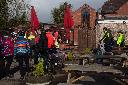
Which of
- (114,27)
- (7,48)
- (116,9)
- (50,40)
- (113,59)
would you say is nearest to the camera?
(7,48)

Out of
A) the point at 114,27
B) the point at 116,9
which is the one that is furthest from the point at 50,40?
the point at 116,9

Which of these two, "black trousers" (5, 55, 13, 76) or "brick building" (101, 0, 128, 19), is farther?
"brick building" (101, 0, 128, 19)

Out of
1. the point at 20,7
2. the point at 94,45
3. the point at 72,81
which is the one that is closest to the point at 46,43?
the point at 72,81

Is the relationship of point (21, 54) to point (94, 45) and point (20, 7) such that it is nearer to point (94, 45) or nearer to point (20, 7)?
point (20, 7)

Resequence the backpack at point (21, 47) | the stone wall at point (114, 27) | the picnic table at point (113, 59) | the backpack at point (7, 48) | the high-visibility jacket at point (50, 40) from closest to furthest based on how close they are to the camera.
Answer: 1. the backpack at point (21, 47)
2. the backpack at point (7, 48)
3. the picnic table at point (113, 59)
4. the high-visibility jacket at point (50, 40)
5. the stone wall at point (114, 27)

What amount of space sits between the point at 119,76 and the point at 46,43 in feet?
12.3

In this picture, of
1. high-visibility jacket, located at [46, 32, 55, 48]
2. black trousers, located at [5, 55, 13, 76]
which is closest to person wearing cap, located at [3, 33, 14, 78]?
black trousers, located at [5, 55, 13, 76]

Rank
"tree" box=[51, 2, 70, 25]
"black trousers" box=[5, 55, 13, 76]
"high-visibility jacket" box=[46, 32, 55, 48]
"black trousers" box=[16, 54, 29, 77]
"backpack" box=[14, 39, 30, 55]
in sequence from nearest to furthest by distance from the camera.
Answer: "backpack" box=[14, 39, 30, 55]
"black trousers" box=[16, 54, 29, 77]
"black trousers" box=[5, 55, 13, 76]
"high-visibility jacket" box=[46, 32, 55, 48]
"tree" box=[51, 2, 70, 25]

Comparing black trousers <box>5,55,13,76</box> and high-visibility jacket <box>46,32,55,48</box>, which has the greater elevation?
high-visibility jacket <box>46,32,55,48</box>

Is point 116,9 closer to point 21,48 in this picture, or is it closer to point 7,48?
point 7,48

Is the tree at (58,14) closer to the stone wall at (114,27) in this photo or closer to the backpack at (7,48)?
the stone wall at (114,27)

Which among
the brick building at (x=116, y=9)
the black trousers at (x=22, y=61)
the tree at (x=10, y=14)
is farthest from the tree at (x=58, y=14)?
the black trousers at (x=22, y=61)

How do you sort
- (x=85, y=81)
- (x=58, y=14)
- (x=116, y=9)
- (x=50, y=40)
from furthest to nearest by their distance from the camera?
1. (x=58, y=14)
2. (x=116, y=9)
3. (x=50, y=40)
4. (x=85, y=81)

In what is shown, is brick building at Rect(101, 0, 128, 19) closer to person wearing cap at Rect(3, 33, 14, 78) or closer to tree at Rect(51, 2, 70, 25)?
tree at Rect(51, 2, 70, 25)
